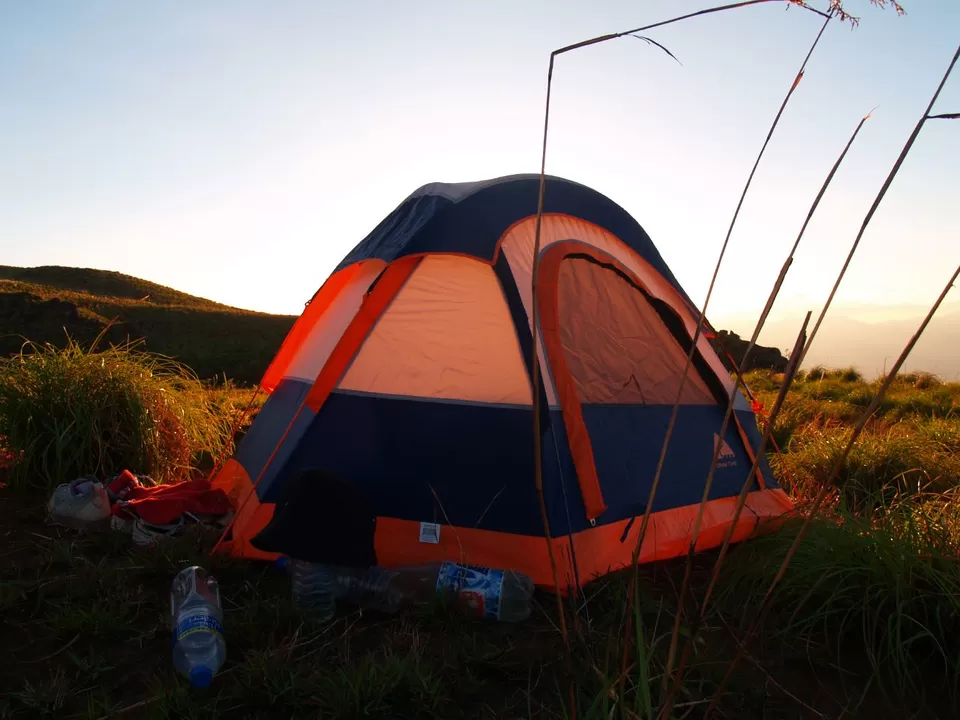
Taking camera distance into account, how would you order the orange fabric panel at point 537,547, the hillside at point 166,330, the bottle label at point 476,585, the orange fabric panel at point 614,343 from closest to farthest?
the bottle label at point 476,585, the orange fabric panel at point 537,547, the orange fabric panel at point 614,343, the hillside at point 166,330

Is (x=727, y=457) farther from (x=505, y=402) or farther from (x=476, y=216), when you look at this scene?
(x=476, y=216)

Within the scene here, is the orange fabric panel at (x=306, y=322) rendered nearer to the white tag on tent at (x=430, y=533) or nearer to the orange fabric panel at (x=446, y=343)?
the orange fabric panel at (x=446, y=343)

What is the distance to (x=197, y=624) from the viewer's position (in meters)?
2.62

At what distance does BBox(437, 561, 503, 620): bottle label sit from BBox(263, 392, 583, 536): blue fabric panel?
11.0 inches

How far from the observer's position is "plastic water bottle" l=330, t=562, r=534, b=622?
9.87ft

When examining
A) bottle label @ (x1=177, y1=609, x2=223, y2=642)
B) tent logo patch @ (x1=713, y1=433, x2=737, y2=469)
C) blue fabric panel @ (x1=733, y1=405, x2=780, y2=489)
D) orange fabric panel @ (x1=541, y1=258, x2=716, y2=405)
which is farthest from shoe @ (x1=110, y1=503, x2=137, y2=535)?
blue fabric panel @ (x1=733, y1=405, x2=780, y2=489)

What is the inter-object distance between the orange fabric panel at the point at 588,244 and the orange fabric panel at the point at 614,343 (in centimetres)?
13

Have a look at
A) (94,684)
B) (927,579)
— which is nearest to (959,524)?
(927,579)

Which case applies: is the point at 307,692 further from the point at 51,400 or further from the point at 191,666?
the point at 51,400

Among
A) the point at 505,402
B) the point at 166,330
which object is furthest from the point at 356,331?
the point at 166,330

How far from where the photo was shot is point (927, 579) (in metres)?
2.72

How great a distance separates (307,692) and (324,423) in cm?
160

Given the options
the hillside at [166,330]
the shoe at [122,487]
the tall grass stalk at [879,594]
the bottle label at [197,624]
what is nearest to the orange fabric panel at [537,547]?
the tall grass stalk at [879,594]

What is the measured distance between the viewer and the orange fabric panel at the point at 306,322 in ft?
14.9
